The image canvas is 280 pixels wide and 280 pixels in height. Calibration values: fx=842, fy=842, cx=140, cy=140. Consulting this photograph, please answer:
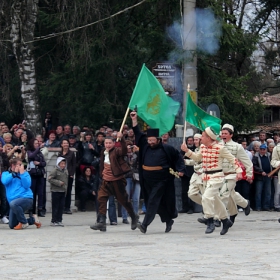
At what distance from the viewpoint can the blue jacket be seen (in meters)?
15.3

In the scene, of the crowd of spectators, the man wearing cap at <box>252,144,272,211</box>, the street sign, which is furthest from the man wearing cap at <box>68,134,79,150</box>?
the man wearing cap at <box>252,144,272,211</box>

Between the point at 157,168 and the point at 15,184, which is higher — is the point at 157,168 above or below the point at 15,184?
above

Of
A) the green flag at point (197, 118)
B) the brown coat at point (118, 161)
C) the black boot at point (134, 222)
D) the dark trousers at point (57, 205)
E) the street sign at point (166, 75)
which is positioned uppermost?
the street sign at point (166, 75)

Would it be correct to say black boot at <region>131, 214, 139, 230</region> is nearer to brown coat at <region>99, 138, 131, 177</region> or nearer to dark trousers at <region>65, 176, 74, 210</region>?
brown coat at <region>99, 138, 131, 177</region>

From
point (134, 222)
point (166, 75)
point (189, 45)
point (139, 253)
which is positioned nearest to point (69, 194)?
point (166, 75)

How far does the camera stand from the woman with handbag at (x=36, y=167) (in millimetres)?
17281

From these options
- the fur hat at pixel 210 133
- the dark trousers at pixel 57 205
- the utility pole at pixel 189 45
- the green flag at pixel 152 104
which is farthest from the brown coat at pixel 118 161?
the utility pole at pixel 189 45

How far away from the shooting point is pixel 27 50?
22.3 meters

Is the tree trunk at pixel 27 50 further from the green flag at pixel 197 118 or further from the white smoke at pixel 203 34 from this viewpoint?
the green flag at pixel 197 118

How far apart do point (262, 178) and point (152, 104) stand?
6919 millimetres

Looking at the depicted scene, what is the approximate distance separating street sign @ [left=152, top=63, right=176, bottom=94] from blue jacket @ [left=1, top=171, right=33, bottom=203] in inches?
200

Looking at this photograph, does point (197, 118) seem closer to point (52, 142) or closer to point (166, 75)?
point (166, 75)

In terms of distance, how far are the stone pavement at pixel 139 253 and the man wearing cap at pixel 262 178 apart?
16.6ft

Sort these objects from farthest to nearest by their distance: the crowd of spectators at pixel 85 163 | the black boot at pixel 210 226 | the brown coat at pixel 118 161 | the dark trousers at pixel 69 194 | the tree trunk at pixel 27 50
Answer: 1. the tree trunk at pixel 27 50
2. the dark trousers at pixel 69 194
3. the crowd of spectators at pixel 85 163
4. the brown coat at pixel 118 161
5. the black boot at pixel 210 226
